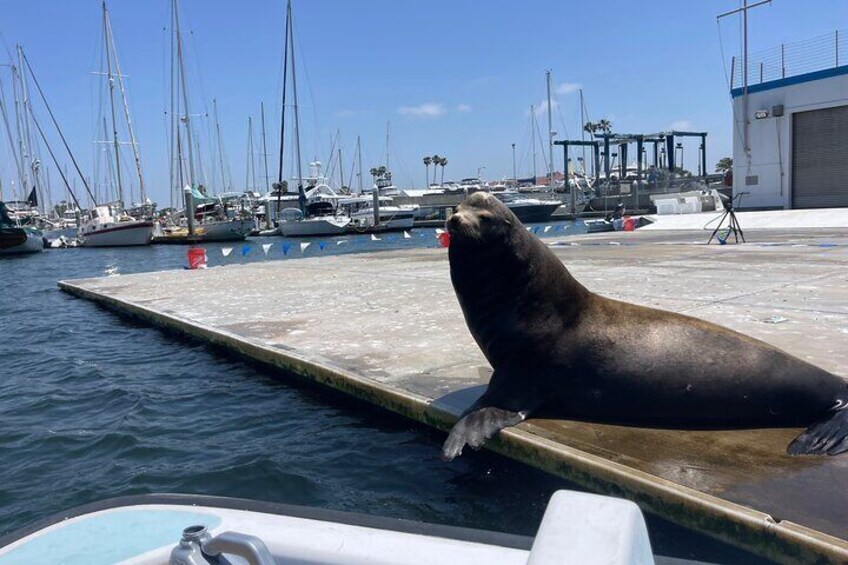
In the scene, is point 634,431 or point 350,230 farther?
point 350,230

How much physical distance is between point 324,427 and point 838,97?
28.8 m

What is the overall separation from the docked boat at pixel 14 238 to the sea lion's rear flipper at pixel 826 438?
169 ft

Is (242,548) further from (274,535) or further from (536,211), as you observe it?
(536,211)

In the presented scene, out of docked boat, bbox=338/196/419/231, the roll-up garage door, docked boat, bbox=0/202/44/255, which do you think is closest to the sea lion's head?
the roll-up garage door

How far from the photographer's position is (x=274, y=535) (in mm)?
2078

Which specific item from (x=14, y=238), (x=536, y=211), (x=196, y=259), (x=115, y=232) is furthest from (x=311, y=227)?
(x=196, y=259)

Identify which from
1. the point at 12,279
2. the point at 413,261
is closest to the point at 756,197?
the point at 413,261

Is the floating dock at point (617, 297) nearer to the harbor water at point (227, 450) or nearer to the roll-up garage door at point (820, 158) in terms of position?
the harbor water at point (227, 450)

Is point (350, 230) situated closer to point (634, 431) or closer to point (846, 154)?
point (846, 154)

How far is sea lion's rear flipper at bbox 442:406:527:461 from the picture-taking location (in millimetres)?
4039

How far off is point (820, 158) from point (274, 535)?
3176 centimetres

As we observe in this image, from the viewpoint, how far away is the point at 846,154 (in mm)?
27031

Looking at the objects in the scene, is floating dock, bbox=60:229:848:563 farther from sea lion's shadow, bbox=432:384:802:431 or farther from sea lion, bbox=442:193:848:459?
sea lion, bbox=442:193:848:459

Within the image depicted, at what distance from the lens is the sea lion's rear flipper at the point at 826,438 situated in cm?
370
